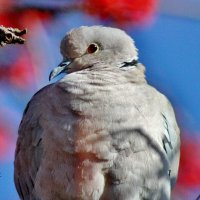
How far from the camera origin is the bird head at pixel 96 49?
8.08ft

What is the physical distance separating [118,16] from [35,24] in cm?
27

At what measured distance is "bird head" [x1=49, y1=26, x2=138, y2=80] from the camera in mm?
2463

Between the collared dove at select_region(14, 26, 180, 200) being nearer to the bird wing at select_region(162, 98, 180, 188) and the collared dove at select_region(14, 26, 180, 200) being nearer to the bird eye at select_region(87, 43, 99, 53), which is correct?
the bird wing at select_region(162, 98, 180, 188)

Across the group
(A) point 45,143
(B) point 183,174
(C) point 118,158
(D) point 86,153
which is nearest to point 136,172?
(C) point 118,158

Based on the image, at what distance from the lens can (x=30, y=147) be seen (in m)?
2.30

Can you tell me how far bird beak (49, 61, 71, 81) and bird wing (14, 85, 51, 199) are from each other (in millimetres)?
114

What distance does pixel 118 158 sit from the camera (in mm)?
2078

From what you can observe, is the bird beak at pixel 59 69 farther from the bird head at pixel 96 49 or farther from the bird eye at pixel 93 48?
the bird eye at pixel 93 48

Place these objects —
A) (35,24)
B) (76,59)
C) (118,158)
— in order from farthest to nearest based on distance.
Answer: (76,59), (118,158), (35,24)

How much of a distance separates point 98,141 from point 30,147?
0.39 metres

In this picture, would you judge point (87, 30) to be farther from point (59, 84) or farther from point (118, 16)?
point (118, 16)

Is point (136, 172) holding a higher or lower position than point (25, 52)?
lower

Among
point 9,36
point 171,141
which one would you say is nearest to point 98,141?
point 171,141

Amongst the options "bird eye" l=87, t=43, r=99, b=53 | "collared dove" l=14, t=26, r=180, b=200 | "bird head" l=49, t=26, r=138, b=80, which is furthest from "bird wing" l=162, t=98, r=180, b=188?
"bird eye" l=87, t=43, r=99, b=53
